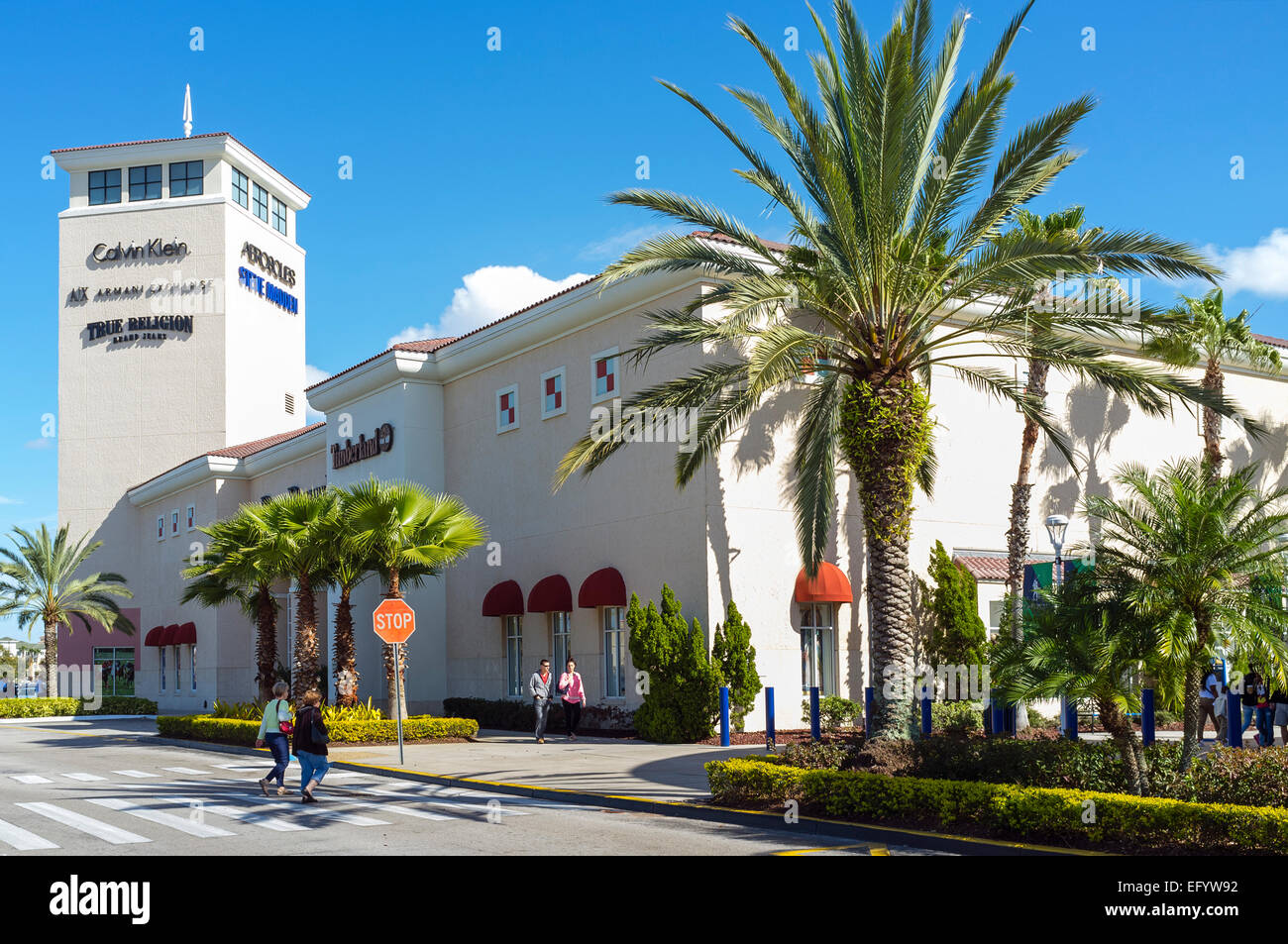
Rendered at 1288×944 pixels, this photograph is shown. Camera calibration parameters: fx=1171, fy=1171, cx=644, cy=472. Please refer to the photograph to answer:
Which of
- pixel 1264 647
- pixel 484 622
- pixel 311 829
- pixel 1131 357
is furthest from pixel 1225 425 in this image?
pixel 311 829

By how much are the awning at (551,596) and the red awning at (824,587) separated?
5.67 metres

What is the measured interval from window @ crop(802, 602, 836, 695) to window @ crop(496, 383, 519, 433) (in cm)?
953

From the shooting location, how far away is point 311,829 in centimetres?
1270

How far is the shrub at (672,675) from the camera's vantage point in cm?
2308

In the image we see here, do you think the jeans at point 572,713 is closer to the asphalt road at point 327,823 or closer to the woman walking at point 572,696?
the woman walking at point 572,696

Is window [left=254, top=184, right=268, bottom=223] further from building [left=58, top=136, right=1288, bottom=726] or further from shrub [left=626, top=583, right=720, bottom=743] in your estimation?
shrub [left=626, top=583, right=720, bottom=743]

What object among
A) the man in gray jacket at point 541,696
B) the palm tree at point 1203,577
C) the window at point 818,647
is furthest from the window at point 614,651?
the palm tree at point 1203,577

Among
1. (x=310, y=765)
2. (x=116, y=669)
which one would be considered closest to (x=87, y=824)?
(x=310, y=765)

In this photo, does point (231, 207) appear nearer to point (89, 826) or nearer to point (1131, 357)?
point (1131, 357)

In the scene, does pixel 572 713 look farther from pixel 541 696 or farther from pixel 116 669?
pixel 116 669

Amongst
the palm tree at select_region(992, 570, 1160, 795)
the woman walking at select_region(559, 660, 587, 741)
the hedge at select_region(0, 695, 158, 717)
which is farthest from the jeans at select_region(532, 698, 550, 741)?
the hedge at select_region(0, 695, 158, 717)

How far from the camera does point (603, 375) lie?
27.4 meters

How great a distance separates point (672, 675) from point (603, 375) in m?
7.58

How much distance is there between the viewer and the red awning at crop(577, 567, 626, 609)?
2597cm
